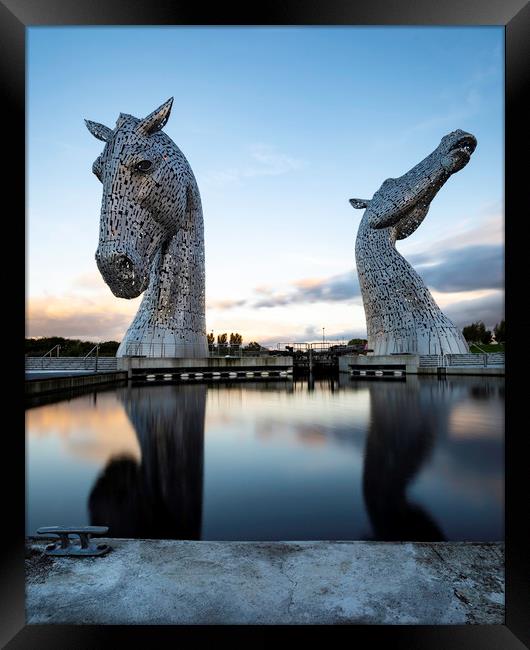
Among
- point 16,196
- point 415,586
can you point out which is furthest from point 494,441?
point 16,196

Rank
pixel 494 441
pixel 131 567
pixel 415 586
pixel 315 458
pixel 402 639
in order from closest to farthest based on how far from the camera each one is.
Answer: pixel 402 639 → pixel 415 586 → pixel 131 567 → pixel 315 458 → pixel 494 441

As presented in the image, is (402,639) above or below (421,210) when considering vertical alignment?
below

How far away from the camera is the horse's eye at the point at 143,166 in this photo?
45.1ft

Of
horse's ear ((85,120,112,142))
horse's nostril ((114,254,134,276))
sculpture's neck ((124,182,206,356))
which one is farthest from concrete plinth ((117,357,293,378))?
horse's ear ((85,120,112,142))

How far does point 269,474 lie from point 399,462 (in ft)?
5.48

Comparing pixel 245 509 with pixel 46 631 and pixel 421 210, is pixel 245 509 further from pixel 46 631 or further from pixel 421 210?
pixel 421 210

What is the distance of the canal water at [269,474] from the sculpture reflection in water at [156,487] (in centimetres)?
2

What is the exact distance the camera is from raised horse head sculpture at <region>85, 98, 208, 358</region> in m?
13.4

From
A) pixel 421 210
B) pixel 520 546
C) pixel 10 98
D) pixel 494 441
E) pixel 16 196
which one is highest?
pixel 421 210

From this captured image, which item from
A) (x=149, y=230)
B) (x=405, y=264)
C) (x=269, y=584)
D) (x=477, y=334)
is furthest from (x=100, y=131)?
(x=477, y=334)

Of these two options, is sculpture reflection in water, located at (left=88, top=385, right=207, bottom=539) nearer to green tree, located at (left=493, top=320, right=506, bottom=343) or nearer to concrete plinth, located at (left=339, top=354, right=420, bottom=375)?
green tree, located at (left=493, top=320, right=506, bottom=343)

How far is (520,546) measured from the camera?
5.22ft

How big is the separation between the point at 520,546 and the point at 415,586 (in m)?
0.64

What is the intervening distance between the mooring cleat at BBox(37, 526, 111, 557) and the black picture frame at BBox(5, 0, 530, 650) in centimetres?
67
